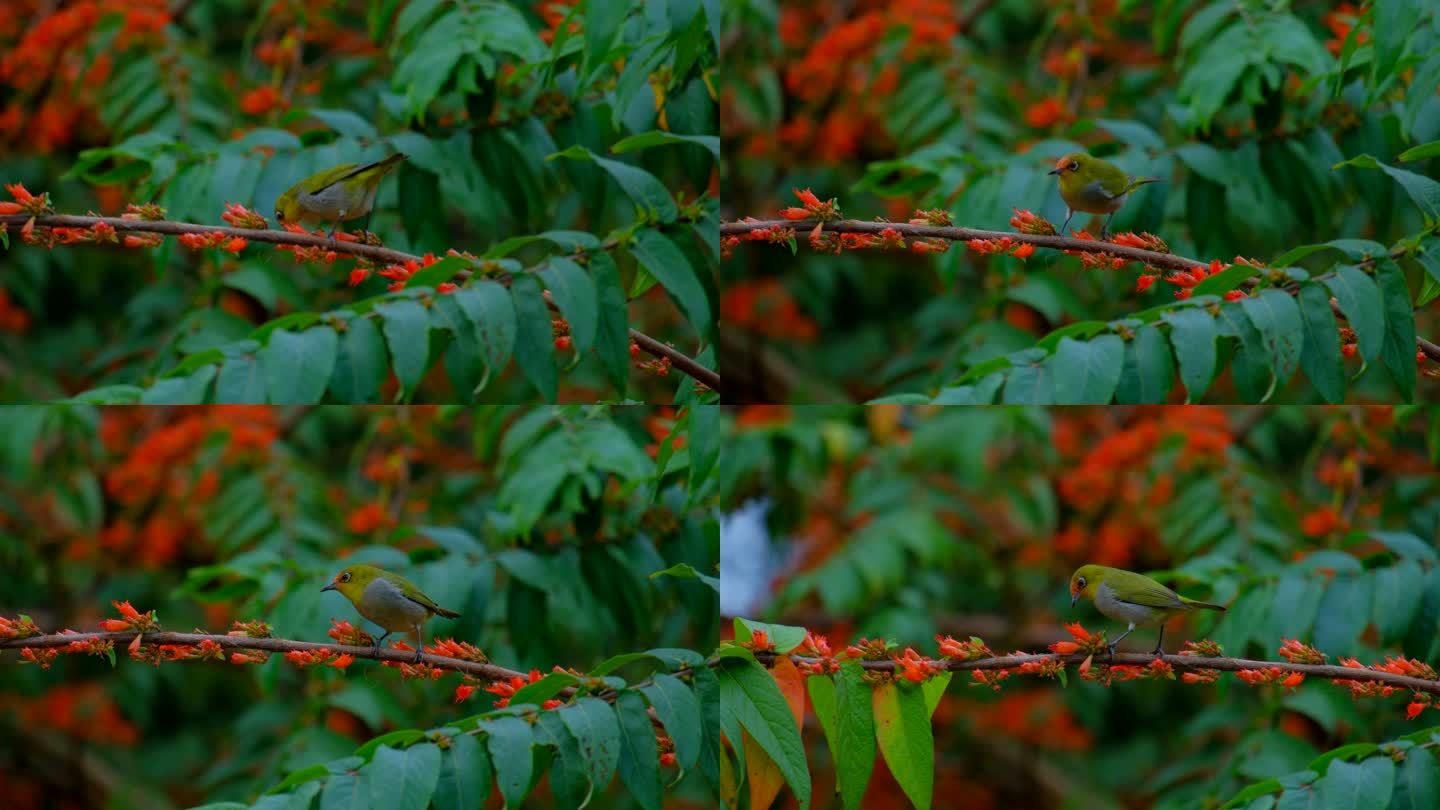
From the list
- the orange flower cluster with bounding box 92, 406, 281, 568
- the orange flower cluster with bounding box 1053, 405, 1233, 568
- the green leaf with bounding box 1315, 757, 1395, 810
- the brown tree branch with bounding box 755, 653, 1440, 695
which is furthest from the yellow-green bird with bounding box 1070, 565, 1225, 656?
the orange flower cluster with bounding box 92, 406, 281, 568

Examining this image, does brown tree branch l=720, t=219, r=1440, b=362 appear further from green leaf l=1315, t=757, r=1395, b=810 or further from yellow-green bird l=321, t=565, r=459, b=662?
yellow-green bird l=321, t=565, r=459, b=662

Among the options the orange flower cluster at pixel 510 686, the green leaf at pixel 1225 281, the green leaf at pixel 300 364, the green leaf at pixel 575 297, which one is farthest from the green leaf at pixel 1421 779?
the green leaf at pixel 300 364

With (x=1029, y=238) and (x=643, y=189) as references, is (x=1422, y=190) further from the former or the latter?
(x=643, y=189)

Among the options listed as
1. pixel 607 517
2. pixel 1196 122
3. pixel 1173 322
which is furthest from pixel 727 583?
pixel 1196 122

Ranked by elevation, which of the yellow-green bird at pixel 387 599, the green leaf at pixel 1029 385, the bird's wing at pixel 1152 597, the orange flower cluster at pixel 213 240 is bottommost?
the yellow-green bird at pixel 387 599

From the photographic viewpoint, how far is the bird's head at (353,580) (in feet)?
8.21

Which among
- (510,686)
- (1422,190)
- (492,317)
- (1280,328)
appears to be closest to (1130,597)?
(1280,328)

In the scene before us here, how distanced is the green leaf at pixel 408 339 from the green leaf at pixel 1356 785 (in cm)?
149

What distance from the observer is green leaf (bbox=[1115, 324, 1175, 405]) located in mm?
2156

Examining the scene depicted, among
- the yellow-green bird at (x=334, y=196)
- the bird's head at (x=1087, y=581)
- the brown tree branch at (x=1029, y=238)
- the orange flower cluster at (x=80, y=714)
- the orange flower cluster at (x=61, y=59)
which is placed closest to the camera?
the brown tree branch at (x=1029, y=238)

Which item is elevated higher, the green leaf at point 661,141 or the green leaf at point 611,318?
the green leaf at point 661,141

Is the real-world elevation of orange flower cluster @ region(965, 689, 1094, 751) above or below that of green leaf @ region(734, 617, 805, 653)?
below

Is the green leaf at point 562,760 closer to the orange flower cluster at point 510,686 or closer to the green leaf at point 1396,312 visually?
the orange flower cluster at point 510,686

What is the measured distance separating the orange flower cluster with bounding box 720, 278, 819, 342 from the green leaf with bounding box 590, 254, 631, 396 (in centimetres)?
75
